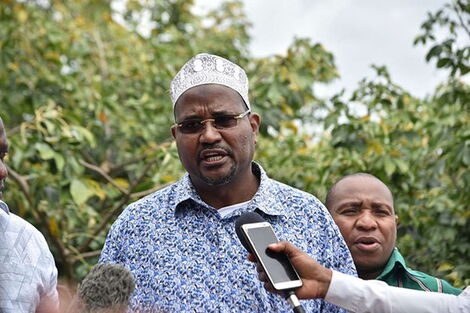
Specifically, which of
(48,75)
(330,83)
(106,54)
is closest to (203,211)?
(48,75)

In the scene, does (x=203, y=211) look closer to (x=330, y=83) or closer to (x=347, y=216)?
(x=347, y=216)

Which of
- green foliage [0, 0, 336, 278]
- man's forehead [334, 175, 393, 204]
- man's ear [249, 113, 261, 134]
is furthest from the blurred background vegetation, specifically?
man's ear [249, 113, 261, 134]

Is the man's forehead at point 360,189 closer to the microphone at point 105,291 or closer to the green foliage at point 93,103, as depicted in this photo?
the green foliage at point 93,103

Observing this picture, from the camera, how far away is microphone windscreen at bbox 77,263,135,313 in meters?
1.73

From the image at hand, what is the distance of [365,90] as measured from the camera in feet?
18.0

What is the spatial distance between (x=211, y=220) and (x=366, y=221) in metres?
0.98

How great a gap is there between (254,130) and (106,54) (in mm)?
5475

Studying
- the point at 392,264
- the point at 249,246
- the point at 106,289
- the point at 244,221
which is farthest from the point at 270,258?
the point at 392,264

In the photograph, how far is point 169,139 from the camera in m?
6.05

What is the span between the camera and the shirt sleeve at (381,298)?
2285mm

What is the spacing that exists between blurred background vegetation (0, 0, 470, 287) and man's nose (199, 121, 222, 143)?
81.1 inches

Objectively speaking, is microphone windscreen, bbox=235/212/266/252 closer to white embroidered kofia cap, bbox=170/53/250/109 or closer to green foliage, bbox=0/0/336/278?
white embroidered kofia cap, bbox=170/53/250/109

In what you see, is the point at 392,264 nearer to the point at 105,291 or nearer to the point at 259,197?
the point at 259,197

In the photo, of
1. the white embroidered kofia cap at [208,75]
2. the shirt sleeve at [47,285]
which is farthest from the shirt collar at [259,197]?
the shirt sleeve at [47,285]
